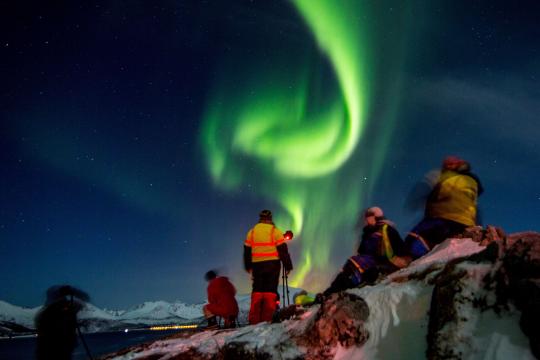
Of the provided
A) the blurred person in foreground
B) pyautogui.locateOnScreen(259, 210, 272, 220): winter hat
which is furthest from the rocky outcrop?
the blurred person in foreground

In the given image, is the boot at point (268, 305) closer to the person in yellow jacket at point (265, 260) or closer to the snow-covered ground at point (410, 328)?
the person in yellow jacket at point (265, 260)

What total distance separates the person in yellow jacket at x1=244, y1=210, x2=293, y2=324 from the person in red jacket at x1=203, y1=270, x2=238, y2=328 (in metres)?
1.84

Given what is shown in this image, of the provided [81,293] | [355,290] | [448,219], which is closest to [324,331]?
[355,290]

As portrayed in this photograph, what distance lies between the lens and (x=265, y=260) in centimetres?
936

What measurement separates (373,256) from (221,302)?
16.5 ft

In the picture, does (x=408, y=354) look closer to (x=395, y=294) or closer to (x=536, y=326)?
(x=395, y=294)

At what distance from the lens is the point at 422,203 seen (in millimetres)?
7691

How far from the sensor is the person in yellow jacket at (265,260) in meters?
9.27

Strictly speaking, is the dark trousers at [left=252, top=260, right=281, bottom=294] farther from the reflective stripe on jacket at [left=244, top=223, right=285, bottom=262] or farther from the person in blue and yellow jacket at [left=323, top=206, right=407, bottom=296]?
the person in blue and yellow jacket at [left=323, top=206, right=407, bottom=296]

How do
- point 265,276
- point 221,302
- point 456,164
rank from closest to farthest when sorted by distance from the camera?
point 456,164
point 265,276
point 221,302

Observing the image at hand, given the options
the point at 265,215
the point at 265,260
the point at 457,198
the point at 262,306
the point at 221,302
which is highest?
the point at 265,215

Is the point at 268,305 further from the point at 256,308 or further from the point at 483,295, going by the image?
the point at 483,295

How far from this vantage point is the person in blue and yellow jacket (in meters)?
7.40

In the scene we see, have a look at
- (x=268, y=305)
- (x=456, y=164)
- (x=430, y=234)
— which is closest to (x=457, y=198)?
(x=456, y=164)
